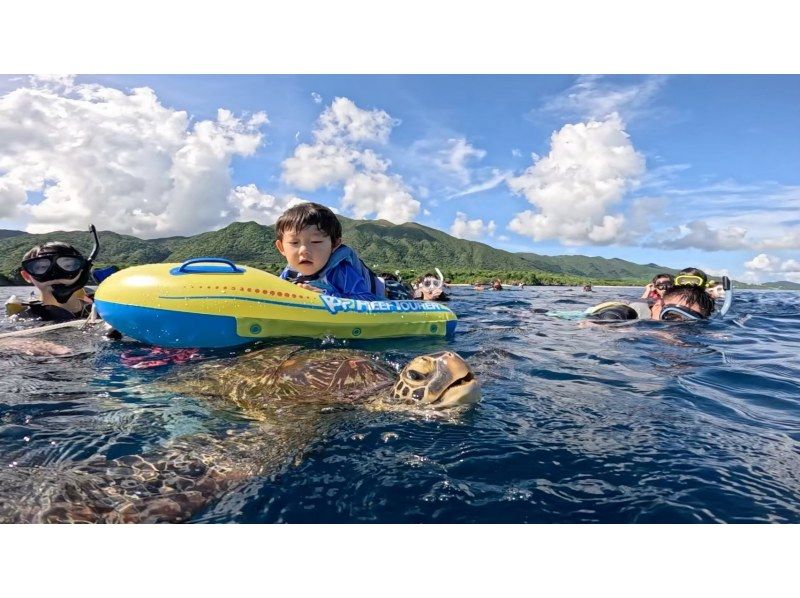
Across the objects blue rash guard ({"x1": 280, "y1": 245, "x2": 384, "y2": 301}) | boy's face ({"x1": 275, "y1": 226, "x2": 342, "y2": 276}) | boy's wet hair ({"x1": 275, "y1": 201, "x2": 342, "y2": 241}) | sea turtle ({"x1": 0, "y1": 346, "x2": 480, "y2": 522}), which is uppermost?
boy's wet hair ({"x1": 275, "y1": 201, "x2": 342, "y2": 241})

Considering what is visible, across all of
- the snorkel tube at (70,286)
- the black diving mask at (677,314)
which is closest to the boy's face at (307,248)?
the snorkel tube at (70,286)

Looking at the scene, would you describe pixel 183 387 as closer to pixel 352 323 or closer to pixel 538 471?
pixel 352 323

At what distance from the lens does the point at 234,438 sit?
349cm

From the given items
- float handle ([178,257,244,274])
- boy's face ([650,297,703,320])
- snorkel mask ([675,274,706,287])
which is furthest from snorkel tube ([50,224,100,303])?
snorkel mask ([675,274,706,287])

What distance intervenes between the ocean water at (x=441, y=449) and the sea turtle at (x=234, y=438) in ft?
0.07

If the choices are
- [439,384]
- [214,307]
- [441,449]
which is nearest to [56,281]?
[214,307]

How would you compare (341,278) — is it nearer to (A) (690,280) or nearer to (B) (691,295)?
(B) (691,295)

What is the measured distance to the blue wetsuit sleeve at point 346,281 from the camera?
820cm

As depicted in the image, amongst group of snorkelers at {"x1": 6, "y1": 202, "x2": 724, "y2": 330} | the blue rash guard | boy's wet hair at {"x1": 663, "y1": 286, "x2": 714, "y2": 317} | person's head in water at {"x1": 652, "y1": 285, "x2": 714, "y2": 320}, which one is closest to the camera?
group of snorkelers at {"x1": 6, "y1": 202, "x2": 724, "y2": 330}

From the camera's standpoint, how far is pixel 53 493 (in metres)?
2.63

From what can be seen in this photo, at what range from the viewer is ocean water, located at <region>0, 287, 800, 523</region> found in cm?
262

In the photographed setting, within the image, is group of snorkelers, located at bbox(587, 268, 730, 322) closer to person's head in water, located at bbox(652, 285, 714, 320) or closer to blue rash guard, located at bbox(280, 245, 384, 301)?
person's head in water, located at bbox(652, 285, 714, 320)

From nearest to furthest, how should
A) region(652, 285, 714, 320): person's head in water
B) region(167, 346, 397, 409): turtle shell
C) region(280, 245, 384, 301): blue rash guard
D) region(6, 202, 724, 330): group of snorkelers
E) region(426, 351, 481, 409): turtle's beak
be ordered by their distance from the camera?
region(426, 351, 481, 409): turtle's beak, region(167, 346, 397, 409): turtle shell, region(6, 202, 724, 330): group of snorkelers, region(280, 245, 384, 301): blue rash guard, region(652, 285, 714, 320): person's head in water

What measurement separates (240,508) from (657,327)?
1067cm
